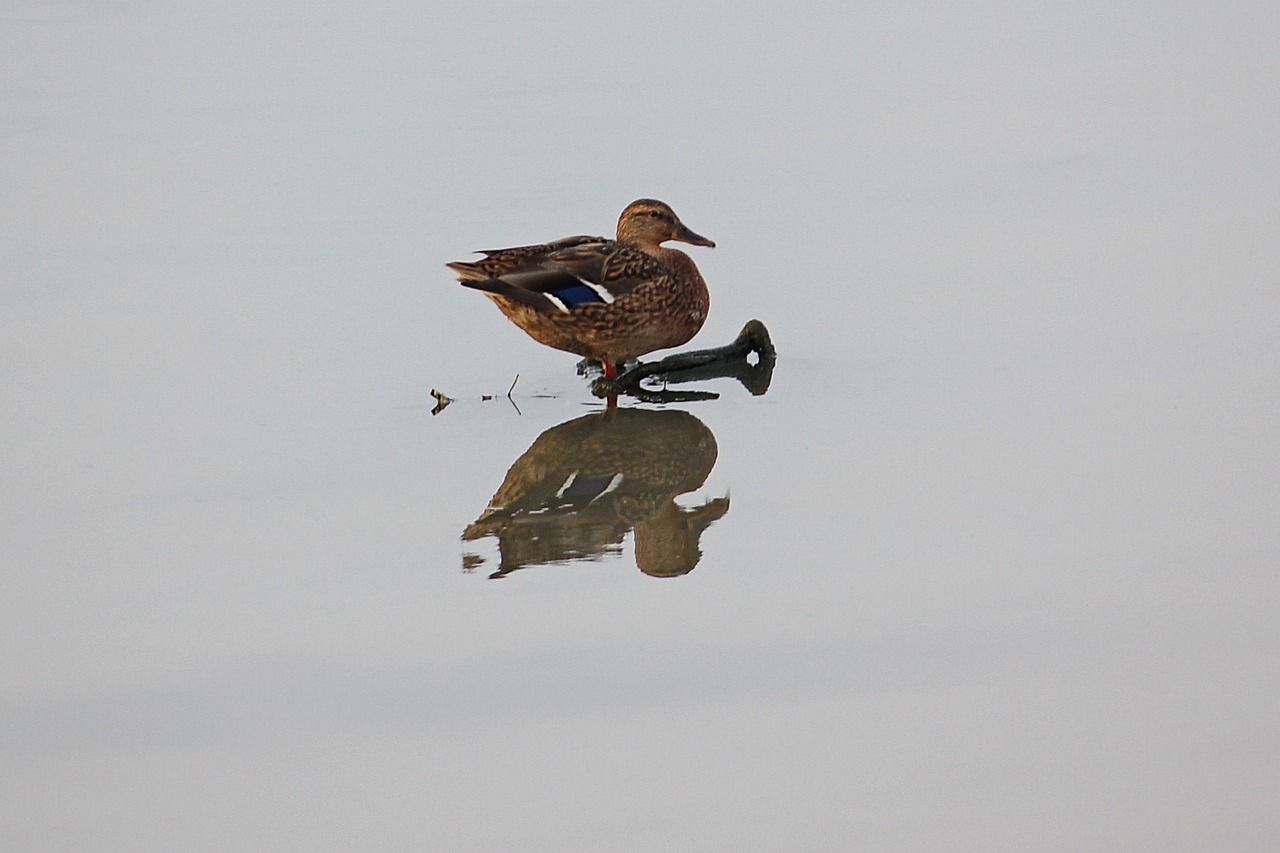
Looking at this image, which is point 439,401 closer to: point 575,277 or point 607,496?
point 575,277

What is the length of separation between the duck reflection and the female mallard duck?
611mm

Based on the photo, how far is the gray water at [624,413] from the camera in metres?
4.19

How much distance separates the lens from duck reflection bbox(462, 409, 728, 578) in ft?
17.1

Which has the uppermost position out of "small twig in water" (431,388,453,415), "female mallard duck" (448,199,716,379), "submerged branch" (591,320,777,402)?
"female mallard duck" (448,199,716,379)

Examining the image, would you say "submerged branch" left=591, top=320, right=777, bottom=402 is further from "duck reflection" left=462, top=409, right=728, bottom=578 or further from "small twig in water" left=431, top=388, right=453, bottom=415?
"small twig in water" left=431, top=388, right=453, bottom=415

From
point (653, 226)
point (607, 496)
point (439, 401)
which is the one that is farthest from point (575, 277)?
point (607, 496)

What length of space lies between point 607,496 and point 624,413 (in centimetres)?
98

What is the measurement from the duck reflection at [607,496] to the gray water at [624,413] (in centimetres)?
2

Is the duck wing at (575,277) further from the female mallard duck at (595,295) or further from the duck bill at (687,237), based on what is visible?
the duck bill at (687,237)

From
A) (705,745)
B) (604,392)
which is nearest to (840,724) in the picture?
(705,745)

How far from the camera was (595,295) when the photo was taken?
23.3ft

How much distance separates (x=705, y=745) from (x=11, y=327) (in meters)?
4.18

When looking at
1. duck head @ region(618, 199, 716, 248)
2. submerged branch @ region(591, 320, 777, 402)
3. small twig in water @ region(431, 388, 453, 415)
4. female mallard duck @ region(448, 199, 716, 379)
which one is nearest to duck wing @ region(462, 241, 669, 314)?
female mallard duck @ region(448, 199, 716, 379)

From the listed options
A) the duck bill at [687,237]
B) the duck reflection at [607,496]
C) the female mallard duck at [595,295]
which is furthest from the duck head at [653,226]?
the duck reflection at [607,496]
